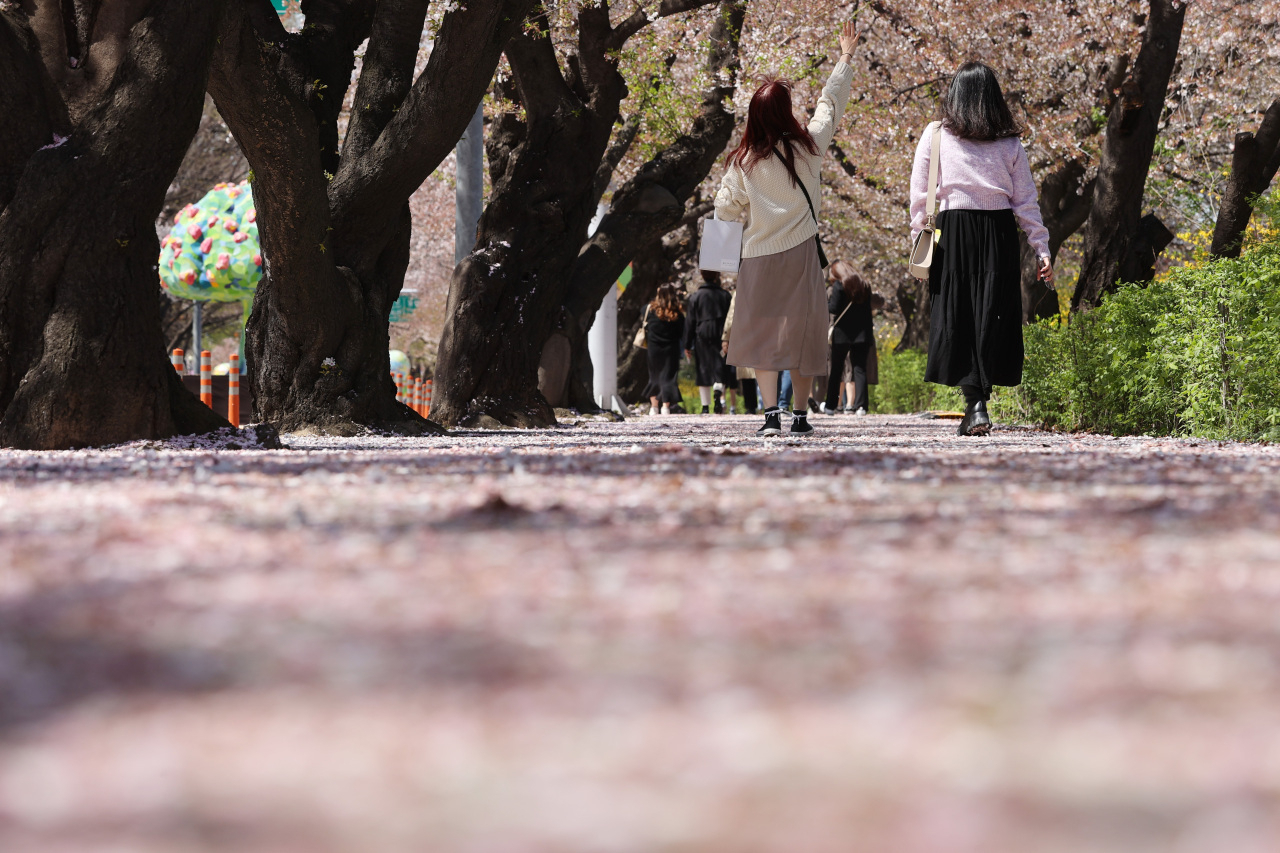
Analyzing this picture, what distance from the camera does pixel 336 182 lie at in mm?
10039

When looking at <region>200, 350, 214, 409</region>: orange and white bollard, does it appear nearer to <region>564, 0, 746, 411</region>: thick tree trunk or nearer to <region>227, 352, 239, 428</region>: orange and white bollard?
<region>227, 352, 239, 428</region>: orange and white bollard

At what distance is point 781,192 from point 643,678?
7.99m

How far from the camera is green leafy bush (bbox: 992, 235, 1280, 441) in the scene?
740 cm

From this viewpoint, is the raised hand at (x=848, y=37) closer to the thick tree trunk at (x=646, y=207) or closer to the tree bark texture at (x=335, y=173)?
the tree bark texture at (x=335, y=173)

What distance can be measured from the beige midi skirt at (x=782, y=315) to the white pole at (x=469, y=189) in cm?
476

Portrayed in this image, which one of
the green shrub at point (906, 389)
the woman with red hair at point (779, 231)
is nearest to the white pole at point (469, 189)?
the woman with red hair at point (779, 231)

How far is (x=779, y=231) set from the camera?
31.8 feet

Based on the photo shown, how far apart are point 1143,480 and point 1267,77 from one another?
2122 centimetres

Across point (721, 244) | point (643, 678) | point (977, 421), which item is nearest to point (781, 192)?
point (721, 244)

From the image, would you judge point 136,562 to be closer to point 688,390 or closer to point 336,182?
point 336,182

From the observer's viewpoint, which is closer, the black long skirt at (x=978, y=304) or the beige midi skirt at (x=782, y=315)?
the black long skirt at (x=978, y=304)

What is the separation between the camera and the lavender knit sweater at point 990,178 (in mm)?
9188

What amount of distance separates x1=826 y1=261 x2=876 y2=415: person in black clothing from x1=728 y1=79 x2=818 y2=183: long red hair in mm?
10813

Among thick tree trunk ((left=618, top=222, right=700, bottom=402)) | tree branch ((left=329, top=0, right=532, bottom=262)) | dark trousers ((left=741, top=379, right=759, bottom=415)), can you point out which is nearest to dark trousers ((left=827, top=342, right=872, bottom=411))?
dark trousers ((left=741, top=379, right=759, bottom=415))
